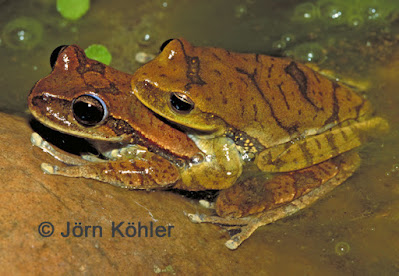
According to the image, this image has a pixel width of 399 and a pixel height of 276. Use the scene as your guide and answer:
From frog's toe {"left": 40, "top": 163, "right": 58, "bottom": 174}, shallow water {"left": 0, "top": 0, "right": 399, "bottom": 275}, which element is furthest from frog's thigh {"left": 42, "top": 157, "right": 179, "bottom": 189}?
shallow water {"left": 0, "top": 0, "right": 399, "bottom": 275}

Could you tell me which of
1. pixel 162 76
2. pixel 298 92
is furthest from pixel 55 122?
pixel 298 92

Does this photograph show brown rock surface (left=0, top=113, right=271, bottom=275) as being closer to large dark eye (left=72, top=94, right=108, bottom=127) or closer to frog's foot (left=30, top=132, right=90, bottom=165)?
frog's foot (left=30, top=132, right=90, bottom=165)

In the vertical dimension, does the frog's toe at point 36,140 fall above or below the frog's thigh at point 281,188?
above

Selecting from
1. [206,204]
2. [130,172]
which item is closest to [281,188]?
[206,204]

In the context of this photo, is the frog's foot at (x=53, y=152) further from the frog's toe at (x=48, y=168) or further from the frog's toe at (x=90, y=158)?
the frog's toe at (x=48, y=168)

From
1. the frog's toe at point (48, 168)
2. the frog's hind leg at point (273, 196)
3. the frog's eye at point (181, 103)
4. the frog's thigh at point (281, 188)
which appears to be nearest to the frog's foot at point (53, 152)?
the frog's toe at point (48, 168)

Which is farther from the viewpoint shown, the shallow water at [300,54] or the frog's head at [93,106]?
the shallow water at [300,54]
